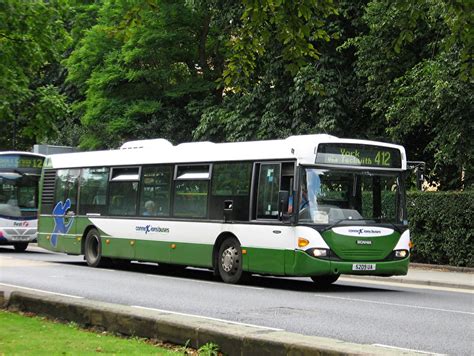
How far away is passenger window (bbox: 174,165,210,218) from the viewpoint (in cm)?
1816

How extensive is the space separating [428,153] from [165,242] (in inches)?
568

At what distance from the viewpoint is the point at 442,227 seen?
78.9 feet

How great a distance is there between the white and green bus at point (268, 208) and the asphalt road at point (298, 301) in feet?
1.96

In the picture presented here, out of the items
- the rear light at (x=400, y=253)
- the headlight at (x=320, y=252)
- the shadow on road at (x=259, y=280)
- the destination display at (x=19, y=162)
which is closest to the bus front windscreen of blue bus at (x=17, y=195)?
the destination display at (x=19, y=162)

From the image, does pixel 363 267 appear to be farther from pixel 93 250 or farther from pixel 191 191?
pixel 93 250

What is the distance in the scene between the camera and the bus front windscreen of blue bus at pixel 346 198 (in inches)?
615

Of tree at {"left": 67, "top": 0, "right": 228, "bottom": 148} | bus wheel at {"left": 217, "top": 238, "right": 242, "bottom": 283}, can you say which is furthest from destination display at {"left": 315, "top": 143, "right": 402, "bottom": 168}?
tree at {"left": 67, "top": 0, "right": 228, "bottom": 148}

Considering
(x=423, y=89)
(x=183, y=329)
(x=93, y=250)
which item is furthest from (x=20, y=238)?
(x=183, y=329)

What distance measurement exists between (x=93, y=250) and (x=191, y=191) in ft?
15.9

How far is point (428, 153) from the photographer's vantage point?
99.3ft

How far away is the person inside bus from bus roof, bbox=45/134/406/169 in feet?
3.29

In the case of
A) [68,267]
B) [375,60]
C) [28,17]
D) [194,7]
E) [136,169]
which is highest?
[194,7]

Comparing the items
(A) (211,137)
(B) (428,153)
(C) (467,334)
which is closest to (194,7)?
(A) (211,137)

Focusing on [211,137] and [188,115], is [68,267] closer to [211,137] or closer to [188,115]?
[211,137]
